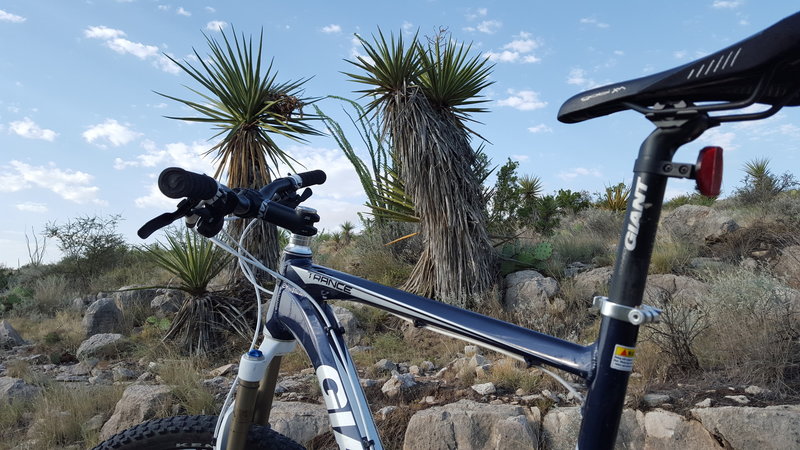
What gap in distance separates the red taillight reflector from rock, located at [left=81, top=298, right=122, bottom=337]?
7.96 metres

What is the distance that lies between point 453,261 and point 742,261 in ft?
11.7

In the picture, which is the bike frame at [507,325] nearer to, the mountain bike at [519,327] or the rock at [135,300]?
the mountain bike at [519,327]

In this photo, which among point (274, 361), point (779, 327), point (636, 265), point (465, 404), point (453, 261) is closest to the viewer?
point (636, 265)

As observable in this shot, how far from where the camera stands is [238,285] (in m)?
7.01

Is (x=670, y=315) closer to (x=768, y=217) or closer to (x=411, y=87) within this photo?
(x=411, y=87)

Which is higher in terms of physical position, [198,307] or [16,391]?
[198,307]

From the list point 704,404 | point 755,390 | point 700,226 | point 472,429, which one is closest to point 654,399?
point 704,404

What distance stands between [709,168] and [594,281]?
5.45 m

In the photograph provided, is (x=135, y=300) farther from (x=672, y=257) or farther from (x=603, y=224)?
(x=603, y=224)

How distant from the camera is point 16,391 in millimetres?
5031

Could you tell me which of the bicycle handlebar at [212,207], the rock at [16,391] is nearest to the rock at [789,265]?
the bicycle handlebar at [212,207]

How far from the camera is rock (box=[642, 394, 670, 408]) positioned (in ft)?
11.0

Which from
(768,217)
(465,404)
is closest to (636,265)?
(465,404)

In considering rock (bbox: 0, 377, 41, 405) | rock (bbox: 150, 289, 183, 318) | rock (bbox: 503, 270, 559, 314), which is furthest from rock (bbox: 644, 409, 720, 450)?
rock (bbox: 150, 289, 183, 318)
